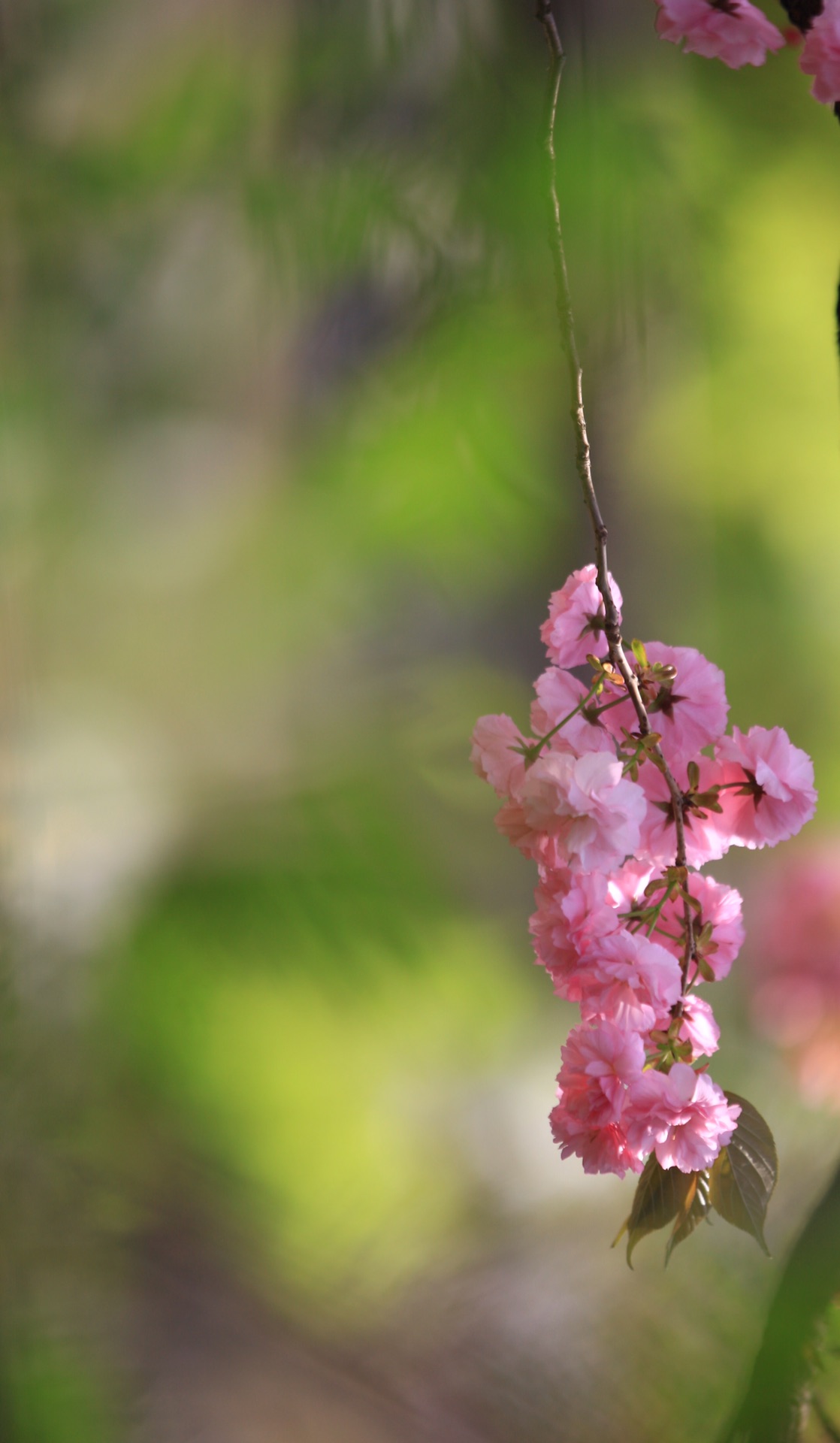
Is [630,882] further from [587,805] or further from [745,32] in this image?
[745,32]

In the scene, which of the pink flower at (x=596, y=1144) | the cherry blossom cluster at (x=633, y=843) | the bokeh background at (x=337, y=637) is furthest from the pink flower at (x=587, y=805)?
the bokeh background at (x=337, y=637)

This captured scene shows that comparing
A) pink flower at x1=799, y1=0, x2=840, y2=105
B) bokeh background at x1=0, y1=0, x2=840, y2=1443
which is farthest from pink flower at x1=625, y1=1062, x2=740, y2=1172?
pink flower at x1=799, y1=0, x2=840, y2=105

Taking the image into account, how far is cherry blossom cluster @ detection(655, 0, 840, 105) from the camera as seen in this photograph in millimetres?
473

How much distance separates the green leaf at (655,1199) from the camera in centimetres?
51

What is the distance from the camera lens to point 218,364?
62cm

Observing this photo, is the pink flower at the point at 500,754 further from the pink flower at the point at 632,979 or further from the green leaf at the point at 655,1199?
the green leaf at the point at 655,1199

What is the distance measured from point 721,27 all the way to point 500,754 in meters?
0.36

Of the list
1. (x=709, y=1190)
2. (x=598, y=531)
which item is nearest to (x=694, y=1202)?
(x=709, y=1190)

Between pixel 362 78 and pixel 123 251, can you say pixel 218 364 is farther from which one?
pixel 362 78

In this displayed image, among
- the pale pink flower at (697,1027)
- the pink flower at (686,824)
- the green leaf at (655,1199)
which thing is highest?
the pink flower at (686,824)

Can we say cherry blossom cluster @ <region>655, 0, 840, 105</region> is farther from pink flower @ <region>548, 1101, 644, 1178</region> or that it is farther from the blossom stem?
pink flower @ <region>548, 1101, 644, 1178</region>

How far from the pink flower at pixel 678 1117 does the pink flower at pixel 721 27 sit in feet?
1.53

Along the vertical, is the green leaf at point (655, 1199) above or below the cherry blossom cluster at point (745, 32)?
below

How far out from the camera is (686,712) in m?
0.48
